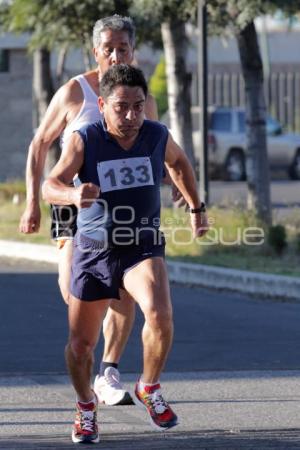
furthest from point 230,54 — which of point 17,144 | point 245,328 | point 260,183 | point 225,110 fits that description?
point 245,328

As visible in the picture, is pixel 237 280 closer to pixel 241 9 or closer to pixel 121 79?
pixel 241 9

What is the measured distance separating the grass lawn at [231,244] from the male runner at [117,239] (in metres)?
6.93

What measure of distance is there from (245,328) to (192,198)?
369 centimetres


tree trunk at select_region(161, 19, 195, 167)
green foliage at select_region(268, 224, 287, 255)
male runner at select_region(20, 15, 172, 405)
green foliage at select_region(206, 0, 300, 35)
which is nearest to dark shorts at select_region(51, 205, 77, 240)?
male runner at select_region(20, 15, 172, 405)

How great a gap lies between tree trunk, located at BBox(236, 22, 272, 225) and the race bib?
10.2m

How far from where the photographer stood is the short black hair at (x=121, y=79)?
20.7 feet

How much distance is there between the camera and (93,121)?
23.5 ft

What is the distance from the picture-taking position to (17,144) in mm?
29109

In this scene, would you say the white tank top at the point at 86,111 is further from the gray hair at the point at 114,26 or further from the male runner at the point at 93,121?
the gray hair at the point at 114,26

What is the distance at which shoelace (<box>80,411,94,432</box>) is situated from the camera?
627 cm

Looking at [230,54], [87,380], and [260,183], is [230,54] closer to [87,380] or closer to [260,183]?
[260,183]

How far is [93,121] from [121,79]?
86cm

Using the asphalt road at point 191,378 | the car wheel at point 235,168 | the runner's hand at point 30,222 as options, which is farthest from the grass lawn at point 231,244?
the car wheel at point 235,168

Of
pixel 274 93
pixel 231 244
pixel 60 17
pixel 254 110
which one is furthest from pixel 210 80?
pixel 231 244
